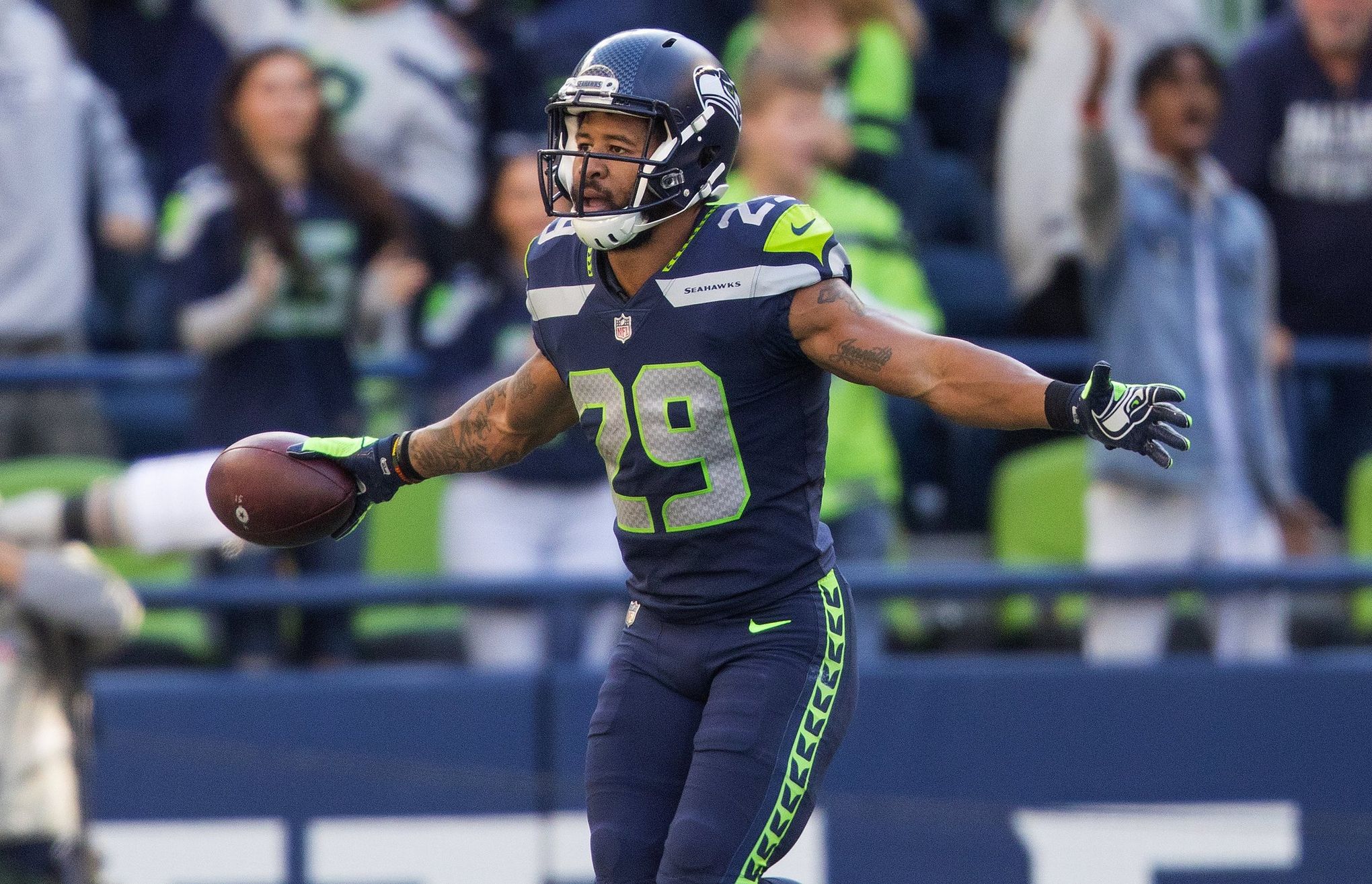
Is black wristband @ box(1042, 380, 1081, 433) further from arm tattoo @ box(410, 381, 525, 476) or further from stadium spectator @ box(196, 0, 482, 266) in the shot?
stadium spectator @ box(196, 0, 482, 266)

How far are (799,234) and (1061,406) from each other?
2.15ft

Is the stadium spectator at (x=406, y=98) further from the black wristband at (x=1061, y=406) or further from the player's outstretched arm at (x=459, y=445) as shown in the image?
the black wristband at (x=1061, y=406)

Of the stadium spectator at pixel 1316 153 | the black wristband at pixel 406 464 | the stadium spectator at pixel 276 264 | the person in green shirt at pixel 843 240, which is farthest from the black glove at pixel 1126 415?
the stadium spectator at pixel 1316 153

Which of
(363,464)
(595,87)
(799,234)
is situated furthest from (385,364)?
(799,234)

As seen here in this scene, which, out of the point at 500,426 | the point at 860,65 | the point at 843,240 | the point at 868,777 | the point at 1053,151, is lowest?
the point at 868,777

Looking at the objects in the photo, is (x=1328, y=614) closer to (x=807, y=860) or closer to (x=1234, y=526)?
(x=1234, y=526)

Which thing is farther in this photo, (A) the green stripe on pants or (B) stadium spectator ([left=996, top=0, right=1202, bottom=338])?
(B) stadium spectator ([left=996, top=0, right=1202, bottom=338])

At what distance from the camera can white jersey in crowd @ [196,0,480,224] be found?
719 cm

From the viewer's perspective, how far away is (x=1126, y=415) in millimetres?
3686

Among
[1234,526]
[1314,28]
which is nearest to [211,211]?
[1234,526]

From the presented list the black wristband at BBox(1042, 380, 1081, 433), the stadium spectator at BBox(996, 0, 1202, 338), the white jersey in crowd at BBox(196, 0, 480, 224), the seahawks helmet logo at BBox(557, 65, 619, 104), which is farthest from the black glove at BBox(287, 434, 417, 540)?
the stadium spectator at BBox(996, 0, 1202, 338)

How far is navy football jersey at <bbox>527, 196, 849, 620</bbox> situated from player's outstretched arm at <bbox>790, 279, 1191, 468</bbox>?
7 centimetres

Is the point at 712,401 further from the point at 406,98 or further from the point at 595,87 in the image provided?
the point at 406,98

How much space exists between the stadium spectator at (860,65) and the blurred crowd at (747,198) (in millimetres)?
12
